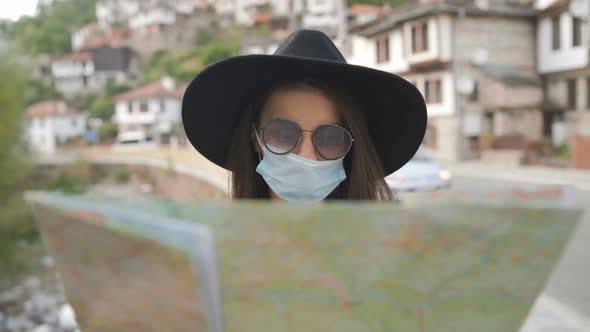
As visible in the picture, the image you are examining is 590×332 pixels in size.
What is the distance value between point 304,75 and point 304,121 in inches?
5.6

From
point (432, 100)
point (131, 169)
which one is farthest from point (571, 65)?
point (131, 169)

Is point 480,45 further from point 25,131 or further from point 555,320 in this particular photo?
point 555,320

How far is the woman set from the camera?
5.15 feet

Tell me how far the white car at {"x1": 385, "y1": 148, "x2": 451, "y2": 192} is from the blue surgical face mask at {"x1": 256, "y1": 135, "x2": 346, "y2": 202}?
28.7 feet

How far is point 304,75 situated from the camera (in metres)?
1.61

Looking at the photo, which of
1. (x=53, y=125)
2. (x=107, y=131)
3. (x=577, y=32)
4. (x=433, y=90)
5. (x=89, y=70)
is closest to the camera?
(x=577, y=32)

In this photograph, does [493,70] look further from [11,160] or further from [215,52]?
[215,52]

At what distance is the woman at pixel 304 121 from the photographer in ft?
5.15

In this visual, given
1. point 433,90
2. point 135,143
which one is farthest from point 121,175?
point 433,90

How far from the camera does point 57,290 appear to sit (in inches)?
466

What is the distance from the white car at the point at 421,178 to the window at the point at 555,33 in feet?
50.2

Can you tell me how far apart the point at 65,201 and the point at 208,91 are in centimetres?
106

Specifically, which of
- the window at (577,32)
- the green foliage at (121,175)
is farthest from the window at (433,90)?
the green foliage at (121,175)

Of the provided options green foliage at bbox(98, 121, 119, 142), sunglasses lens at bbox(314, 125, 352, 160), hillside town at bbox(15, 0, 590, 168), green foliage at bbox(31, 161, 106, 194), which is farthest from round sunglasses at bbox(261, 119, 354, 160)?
green foliage at bbox(98, 121, 119, 142)
